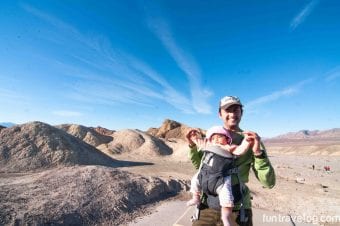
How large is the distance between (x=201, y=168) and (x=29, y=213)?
687cm

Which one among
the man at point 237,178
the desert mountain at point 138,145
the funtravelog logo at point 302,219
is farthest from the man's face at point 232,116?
the desert mountain at point 138,145

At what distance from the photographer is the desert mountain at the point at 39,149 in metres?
23.2

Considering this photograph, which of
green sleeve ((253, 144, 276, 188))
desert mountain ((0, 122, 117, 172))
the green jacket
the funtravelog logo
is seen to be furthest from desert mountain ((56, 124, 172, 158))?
green sleeve ((253, 144, 276, 188))

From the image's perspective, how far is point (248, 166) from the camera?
3066mm

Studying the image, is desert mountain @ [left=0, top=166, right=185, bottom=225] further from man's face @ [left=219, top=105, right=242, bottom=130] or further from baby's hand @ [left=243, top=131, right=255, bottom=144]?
baby's hand @ [left=243, top=131, right=255, bottom=144]

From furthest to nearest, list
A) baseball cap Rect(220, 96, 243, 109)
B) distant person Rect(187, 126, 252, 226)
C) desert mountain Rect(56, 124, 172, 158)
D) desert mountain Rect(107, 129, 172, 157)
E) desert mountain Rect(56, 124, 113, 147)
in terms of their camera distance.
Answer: desert mountain Rect(56, 124, 113, 147), desert mountain Rect(56, 124, 172, 158), desert mountain Rect(107, 129, 172, 157), baseball cap Rect(220, 96, 243, 109), distant person Rect(187, 126, 252, 226)

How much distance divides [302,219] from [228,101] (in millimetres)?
9994

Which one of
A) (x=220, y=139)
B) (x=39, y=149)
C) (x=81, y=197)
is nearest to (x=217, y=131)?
(x=220, y=139)

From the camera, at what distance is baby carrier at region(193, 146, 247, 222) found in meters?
2.93

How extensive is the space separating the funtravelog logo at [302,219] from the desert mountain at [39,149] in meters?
19.6

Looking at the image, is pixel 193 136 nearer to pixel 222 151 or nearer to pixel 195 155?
pixel 195 155

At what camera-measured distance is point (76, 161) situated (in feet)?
86.6

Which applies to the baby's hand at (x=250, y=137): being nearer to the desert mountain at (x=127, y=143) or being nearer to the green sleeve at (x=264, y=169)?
the green sleeve at (x=264, y=169)

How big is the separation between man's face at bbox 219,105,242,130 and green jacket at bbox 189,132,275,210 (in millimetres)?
96
